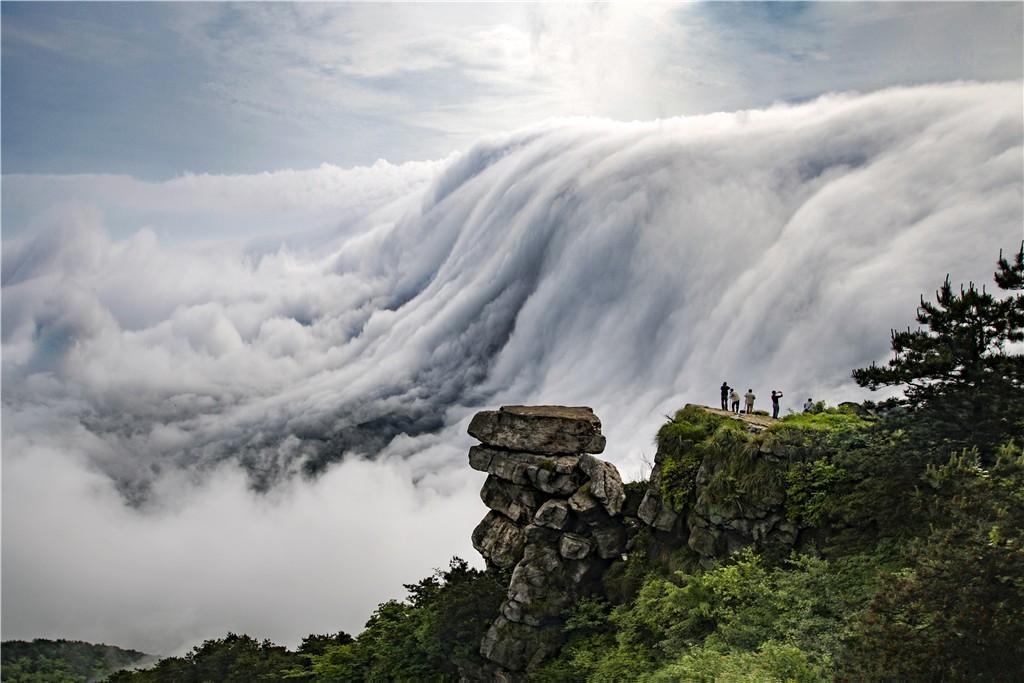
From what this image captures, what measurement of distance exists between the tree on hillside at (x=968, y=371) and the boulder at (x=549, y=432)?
14104mm

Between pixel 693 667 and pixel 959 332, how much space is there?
1215cm

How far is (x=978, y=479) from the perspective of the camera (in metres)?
17.5

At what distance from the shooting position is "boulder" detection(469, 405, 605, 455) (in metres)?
33.4

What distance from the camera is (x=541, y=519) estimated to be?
3108 centimetres

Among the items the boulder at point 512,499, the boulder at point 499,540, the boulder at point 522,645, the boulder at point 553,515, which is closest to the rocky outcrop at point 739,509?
the boulder at point 553,515

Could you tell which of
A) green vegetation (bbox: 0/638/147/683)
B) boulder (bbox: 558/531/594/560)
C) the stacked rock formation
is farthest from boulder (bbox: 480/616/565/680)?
green vegetation (bbox: 0/638/147/683)

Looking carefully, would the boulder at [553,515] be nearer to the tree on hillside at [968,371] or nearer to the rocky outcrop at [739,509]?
the rocky outcrop at [739,509]

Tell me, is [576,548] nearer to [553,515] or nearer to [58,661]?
[553,515]

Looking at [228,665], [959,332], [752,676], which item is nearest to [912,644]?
[752,676]

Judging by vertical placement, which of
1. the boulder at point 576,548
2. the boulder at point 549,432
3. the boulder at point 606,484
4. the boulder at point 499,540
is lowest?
the boulder at point 576,548

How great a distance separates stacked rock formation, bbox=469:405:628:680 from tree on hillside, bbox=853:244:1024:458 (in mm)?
12542

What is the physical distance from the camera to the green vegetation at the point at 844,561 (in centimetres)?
1469

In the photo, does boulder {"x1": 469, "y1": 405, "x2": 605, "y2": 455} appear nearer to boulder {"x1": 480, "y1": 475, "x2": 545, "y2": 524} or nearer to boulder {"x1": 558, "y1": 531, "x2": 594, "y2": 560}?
boulder {"x1": 480, "y1": 475, "x2": 545, "y2": 524}

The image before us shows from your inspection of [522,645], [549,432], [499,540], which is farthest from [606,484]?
[522,645]
